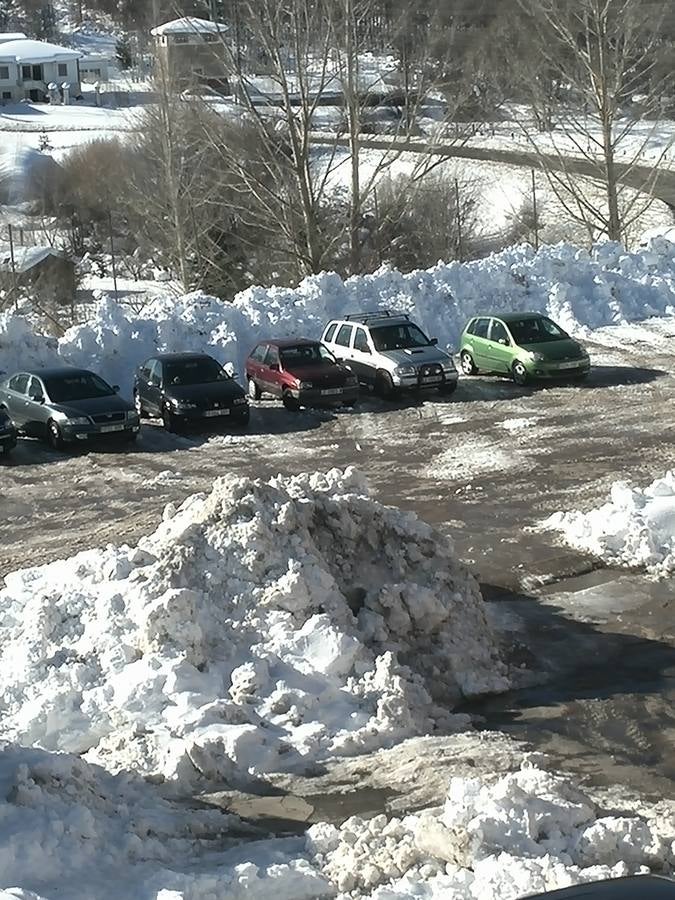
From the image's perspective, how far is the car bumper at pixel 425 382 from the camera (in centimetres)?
2611

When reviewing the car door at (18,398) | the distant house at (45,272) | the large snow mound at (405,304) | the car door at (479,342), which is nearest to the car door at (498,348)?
the car door at (479,342)

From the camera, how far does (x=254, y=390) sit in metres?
27.4

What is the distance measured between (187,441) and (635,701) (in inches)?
548

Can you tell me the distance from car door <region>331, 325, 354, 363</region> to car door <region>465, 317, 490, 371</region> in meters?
2.77

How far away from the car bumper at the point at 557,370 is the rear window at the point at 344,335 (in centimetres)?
412

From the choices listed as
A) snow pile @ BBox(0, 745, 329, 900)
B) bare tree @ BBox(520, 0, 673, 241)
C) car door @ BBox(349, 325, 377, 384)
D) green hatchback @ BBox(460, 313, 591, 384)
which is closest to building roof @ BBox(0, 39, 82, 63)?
bare tree @ BBox(520, 0, 673, 241)

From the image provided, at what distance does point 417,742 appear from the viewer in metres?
10.9

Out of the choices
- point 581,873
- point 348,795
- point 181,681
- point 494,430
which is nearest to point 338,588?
point 181,681

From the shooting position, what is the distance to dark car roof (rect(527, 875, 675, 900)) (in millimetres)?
5703

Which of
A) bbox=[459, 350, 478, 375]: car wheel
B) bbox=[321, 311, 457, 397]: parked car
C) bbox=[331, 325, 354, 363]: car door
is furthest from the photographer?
bbox=[459, 350, 478, 375]: car wheel

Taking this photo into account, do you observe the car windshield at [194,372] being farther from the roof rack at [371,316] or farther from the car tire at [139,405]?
the roof rack at [371,316]

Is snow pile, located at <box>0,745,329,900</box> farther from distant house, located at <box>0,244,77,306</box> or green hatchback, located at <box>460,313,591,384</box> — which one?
distant house, located at <box>0,244,77,306</box>

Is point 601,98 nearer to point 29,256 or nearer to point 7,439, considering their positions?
point 7,439

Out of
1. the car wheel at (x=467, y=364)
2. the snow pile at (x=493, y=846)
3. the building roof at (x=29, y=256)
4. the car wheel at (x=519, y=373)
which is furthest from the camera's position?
the building roof at (x=29, y=256)
